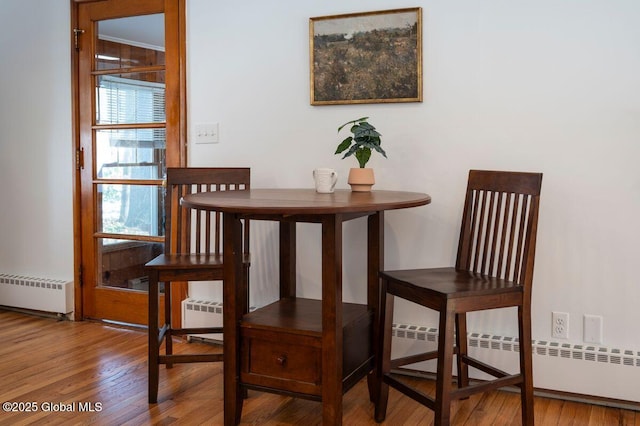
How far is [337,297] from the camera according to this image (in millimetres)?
2080

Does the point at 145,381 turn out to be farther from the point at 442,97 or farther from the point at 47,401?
the point at 442,97

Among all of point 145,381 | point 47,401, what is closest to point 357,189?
point 145,381

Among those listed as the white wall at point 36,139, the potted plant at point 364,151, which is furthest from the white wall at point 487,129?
the white wall at point 36,139

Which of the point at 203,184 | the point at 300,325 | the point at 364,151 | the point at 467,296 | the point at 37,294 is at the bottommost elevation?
the point at 37,294

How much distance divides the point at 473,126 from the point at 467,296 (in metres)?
0.96

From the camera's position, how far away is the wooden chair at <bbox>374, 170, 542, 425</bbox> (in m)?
2.06

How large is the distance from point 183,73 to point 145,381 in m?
1.61

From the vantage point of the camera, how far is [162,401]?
2.57 meters

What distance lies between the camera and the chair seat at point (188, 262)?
251 centimetres

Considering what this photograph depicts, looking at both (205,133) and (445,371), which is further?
(205,133)

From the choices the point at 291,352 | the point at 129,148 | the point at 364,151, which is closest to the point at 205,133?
the point at 129,148

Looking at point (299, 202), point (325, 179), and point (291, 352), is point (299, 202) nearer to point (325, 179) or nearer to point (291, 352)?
point (325, 179)

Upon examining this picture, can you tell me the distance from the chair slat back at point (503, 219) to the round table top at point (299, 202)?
0.27 m

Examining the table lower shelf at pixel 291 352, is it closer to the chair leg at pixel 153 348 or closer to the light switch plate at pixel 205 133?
the chair leg at pixel 153 348
